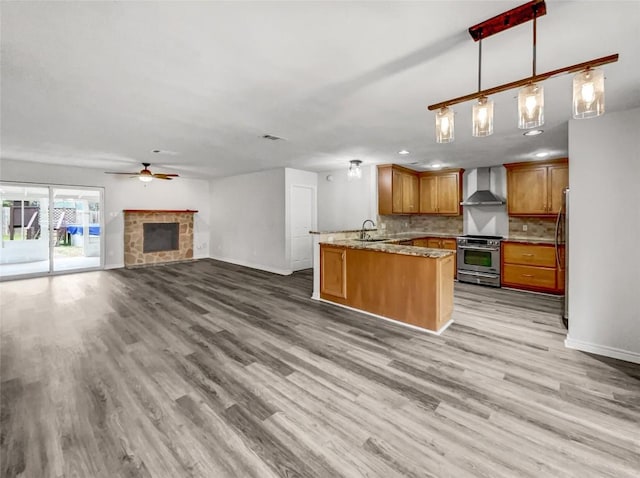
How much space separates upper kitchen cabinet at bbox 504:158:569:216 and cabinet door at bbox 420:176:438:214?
145 cm

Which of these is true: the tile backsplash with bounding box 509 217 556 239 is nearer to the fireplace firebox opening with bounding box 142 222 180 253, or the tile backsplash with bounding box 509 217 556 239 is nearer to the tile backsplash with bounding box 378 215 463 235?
the tile backsplash with bounding box 378 215 463 235

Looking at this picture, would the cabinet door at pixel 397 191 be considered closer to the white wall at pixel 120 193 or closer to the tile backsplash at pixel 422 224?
the tile backsplash at pixel 422 224

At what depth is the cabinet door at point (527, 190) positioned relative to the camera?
5289mm

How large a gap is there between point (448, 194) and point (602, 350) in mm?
4239

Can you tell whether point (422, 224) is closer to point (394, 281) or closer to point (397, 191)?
point (397, 191)

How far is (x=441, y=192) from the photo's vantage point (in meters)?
6.58

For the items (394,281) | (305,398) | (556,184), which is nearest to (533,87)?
(305,398)

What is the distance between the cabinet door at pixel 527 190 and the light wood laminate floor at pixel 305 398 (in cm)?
250

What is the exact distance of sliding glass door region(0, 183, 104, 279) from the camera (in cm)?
622

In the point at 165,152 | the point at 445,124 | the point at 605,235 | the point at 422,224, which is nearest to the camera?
the point at 445,124

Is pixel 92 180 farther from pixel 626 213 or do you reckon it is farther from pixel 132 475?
→ pixel 626 213

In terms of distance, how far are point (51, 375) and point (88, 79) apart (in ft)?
8.22

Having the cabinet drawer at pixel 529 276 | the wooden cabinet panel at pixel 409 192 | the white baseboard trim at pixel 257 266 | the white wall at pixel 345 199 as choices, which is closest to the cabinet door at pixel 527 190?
the cabinet drawer at pixel 529 276

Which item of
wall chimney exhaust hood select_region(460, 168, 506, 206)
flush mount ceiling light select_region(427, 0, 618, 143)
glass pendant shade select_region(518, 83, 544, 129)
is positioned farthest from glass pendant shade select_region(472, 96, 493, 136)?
wall chimney exhaust hood select_region(460, 168, 506, 206)
